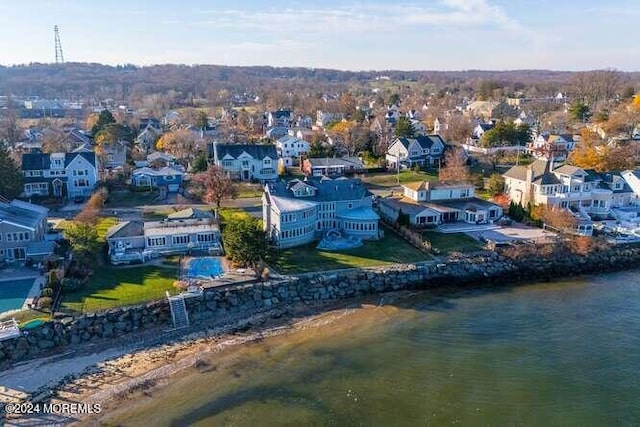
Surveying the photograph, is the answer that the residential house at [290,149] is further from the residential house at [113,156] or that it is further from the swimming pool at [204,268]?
the swimming pool at [204,268]

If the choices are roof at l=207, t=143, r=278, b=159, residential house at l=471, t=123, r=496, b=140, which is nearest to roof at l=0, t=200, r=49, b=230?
roof at l=207, t=143, r=278, b=159

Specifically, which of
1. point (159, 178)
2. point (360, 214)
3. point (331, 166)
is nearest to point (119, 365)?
point (360, 214)

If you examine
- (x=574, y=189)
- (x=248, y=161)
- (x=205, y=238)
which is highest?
(x=248, y=161)

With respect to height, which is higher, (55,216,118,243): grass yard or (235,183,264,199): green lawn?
(235,183,264,199): green lawn

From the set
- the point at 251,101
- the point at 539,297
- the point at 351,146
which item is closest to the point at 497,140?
the point at 351,146

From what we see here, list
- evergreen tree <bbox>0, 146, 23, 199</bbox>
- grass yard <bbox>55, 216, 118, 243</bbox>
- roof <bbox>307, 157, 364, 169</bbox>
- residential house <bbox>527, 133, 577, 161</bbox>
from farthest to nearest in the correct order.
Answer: residential house <bbox>527, 133, 577, 161</bbox> < roof <bbox>307, 157, 364, 169</bbox> < evergreen tree <bbox>0, 146, 23, 199</bbox> < grass yard <bbox>55, 216, 118, 243</bbox>

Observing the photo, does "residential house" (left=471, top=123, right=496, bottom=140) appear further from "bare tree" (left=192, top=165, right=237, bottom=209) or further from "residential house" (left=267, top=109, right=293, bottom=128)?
"bare tree" (left=192, top=165, right=237, bottom=209)

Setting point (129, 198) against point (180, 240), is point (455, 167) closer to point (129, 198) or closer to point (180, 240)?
point (180, 240)
